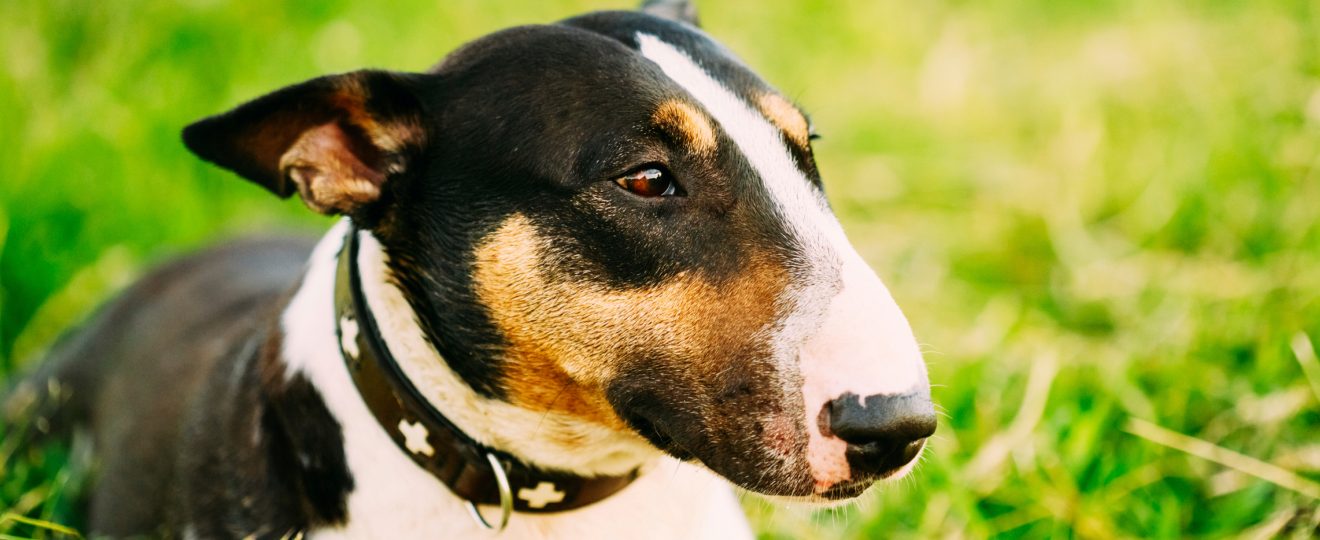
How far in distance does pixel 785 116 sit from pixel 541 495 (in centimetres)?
105

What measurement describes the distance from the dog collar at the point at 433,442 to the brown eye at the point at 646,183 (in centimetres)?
67

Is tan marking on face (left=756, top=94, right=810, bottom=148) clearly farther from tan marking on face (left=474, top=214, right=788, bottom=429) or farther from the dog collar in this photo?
the dog collar

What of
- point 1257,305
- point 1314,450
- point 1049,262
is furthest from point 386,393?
point 1049,262

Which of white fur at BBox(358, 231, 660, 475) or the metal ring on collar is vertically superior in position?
white fur at BBox(358, 231, 660, 475)

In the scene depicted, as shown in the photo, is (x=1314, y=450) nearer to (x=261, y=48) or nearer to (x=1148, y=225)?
(x=1148, y=225)

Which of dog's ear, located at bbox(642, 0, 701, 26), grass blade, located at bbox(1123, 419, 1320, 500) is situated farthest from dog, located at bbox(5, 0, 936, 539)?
grass blade, located at bbox(1123, 419, 1320, 500)

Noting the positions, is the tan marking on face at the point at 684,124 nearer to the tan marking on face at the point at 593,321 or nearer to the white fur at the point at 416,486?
the tan marking on face at the point at 593,321

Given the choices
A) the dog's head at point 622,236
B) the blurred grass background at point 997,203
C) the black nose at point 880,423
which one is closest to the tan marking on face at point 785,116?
the dog's head at point 622,236

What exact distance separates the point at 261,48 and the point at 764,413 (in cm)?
513

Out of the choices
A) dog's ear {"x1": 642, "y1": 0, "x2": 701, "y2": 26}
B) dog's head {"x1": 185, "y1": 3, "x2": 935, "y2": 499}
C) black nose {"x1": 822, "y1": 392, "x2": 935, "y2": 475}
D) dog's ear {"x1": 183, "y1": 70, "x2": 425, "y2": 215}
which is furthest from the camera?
dog's ear {"x1": 642, "y1": 0, "x2": 701, "y2": 26}

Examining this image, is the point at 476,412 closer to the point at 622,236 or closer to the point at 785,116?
the point at 622,236

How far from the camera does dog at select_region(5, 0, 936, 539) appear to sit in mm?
2449

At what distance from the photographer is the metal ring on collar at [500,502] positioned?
8.82 ft

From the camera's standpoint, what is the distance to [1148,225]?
5.67 m
